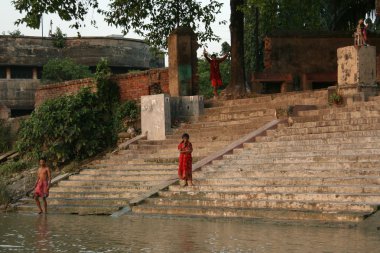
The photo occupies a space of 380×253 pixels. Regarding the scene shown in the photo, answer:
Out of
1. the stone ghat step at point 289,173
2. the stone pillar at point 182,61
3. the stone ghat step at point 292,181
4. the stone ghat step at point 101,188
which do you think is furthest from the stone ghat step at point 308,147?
the stone pillar at point 182,61

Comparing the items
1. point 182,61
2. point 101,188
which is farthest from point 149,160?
point 182,61

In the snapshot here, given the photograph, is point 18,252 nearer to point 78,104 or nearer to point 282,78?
point 78,104

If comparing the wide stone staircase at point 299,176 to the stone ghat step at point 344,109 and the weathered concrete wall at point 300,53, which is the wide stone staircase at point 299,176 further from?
A: the weathered concrete wall at point 300,53

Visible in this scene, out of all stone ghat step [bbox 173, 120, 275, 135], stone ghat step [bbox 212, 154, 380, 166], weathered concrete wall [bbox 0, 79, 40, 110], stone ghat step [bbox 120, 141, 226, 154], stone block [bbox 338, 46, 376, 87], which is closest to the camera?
stone ghat step [bbox 212, 154, 380, 166]

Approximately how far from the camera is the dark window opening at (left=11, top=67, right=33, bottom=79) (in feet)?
145

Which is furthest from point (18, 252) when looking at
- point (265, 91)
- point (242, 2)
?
point (265, 91)

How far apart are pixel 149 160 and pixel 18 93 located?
25.0 meters

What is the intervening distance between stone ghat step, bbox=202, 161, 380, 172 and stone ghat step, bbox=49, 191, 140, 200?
173 centimetres

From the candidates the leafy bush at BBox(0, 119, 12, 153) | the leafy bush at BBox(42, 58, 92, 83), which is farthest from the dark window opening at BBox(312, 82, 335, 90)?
the leafy bush at BBox(42, 58, 92, 83)

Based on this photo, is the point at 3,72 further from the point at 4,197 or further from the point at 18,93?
the point at 4,197

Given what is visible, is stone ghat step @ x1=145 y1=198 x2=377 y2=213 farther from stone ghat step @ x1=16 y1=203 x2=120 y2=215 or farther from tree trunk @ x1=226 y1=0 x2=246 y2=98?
tree trunk @ x1=226 y1=0 x2=246 y2=98

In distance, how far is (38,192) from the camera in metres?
16.5

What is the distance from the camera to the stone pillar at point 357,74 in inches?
704

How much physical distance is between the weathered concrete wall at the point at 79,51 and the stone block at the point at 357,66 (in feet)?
89.0
